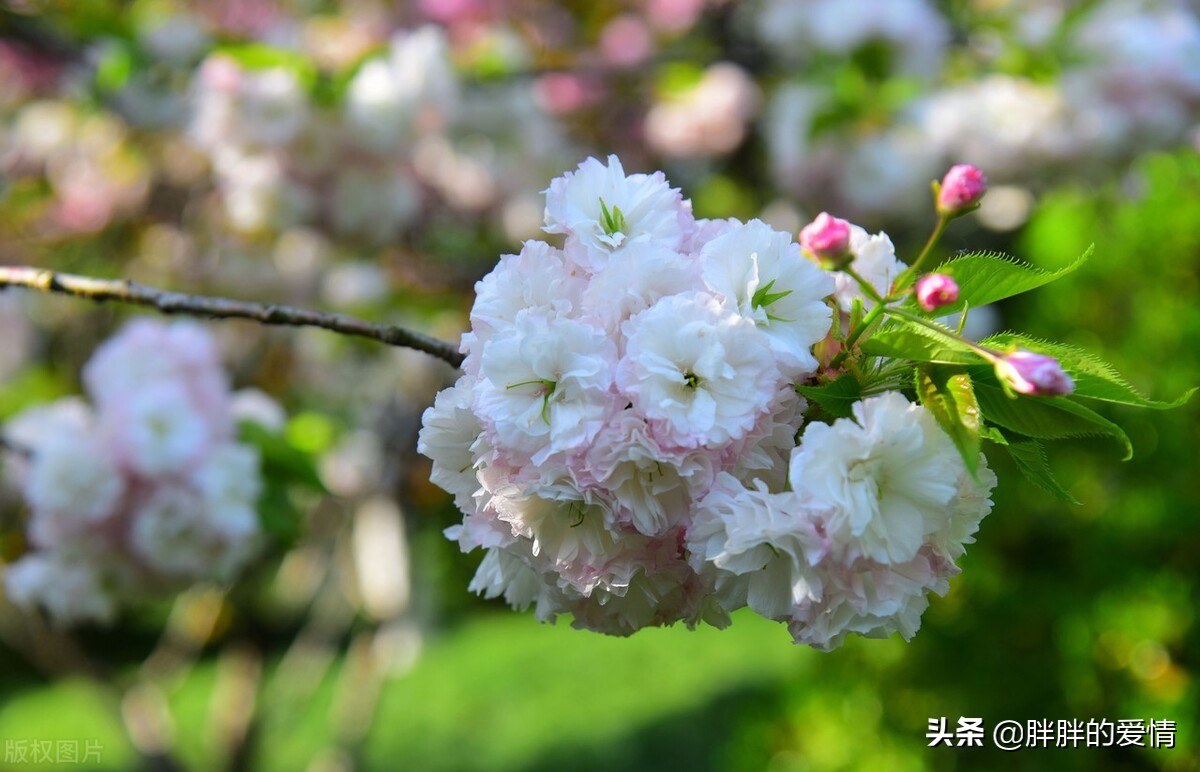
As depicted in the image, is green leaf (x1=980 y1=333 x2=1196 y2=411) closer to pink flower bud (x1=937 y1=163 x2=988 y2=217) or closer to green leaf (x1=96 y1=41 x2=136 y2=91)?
pink flower bud (x1=937 y1=163 x2=988 y2=217)

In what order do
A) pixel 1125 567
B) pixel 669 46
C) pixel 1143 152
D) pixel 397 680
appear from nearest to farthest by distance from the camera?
pixel 1125 567, pixel 1143 152, pixel 669 46, pixel 397 680

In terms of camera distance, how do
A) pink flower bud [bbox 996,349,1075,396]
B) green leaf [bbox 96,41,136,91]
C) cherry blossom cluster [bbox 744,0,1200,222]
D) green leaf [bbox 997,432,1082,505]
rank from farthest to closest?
cherry blossom cluster [bbox 744,0,1200,222] < green leaf [bbox 96,41,136,91] < green leaf [bbox 997,432,1082,505] < pink flower bud [bbox 996,349,1075,396]

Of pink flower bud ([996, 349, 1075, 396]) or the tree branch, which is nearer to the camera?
pink flower bud ([996, 349, 1075, 396])

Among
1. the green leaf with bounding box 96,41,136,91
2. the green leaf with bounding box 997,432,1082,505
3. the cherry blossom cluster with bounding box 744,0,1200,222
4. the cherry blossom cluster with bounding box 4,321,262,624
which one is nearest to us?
the green leaf with bounding box 997,432,1082,505

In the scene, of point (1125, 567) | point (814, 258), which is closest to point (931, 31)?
point (1125, 567)

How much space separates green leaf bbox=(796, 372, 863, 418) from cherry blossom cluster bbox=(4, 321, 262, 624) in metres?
1.27

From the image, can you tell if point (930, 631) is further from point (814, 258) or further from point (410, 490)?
point (410, 490)

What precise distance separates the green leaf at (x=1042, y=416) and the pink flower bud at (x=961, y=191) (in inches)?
5.9

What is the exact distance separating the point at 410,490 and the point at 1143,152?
3205mm

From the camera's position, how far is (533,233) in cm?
401

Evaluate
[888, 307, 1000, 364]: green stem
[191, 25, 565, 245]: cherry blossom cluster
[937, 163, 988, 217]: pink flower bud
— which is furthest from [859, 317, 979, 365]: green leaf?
[191, 25, 565, 245]: cherry blossom cluster

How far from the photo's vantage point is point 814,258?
811 mm

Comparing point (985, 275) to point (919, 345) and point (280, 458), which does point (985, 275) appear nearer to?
point (919, 345)

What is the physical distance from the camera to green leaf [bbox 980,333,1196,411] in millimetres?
742
